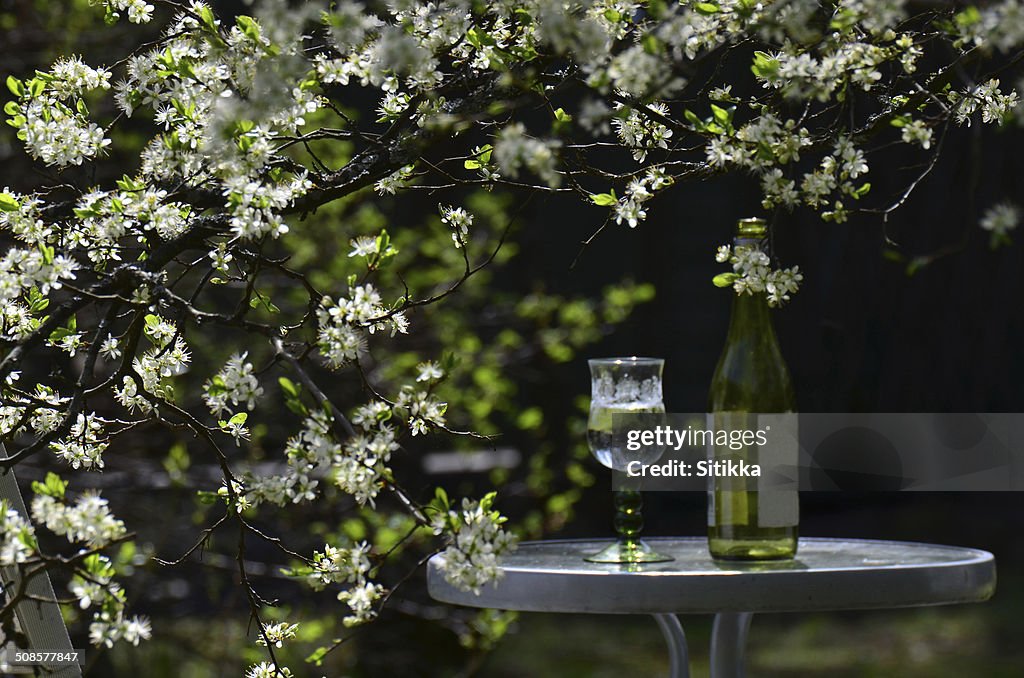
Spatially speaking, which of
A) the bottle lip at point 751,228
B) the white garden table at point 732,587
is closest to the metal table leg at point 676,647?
the white garden table at point 732,587

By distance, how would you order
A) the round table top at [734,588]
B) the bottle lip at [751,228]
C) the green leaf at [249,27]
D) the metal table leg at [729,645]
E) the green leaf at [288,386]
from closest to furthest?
the green leaf at [288,386], the green leaf at [249,27], the round table top at [734,588], the bottle lip at [751,228], the metal table leg at [729,645]

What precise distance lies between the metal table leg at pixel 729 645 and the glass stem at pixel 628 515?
240 millimetres

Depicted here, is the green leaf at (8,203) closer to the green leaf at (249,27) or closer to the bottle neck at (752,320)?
the green leaf at (249,27)

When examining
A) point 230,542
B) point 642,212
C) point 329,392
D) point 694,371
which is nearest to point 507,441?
point 694,371

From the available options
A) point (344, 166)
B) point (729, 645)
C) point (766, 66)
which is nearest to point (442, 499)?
point (344, 166)

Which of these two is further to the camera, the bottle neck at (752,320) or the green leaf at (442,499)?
the bottle neck at (752,320)

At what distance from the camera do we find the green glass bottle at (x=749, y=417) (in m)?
1.62

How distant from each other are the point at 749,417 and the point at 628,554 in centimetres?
25

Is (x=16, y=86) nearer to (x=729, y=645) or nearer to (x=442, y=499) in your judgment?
(x=442, y=499)

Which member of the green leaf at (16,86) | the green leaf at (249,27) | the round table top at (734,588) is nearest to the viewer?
the green leaf at (249,27)

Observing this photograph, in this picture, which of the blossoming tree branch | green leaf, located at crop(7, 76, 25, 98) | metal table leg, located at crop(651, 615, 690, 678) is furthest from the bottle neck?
green leaf, located at crop(7, 76, 25, 98)

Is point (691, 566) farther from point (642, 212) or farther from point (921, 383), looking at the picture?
point (921, 383)

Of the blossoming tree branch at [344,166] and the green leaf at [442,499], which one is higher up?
the blossoming tree branch at [344,166]

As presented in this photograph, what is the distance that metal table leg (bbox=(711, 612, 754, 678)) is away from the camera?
1.85 meters
